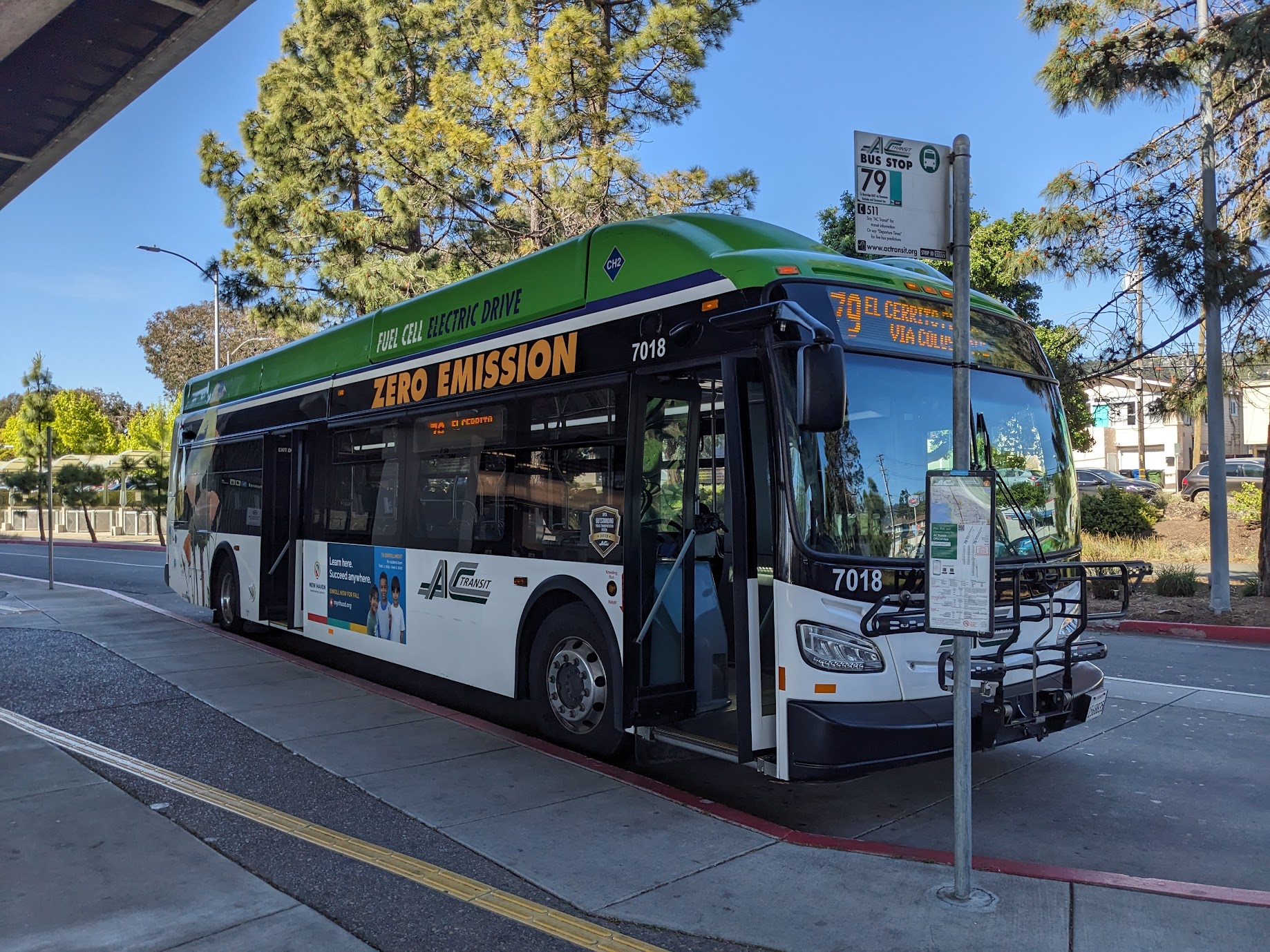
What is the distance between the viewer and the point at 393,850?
487 centimetres

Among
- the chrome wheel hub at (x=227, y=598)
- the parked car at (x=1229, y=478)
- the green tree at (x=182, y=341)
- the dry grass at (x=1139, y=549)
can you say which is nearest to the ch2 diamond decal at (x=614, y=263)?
the chrome wheel hub at (x=227, y=598)

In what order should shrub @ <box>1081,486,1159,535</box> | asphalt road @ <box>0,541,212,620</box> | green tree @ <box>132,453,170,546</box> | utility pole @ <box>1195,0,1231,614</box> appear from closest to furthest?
1. utility pole @ <box>1195,0,1231,614</box>
2. asphalt road @ <box>0,541,212,620</box>
3. shrub @ <box>1081,486,1159,535</box>
4. green tree @ <box>132,453,170,546</box>

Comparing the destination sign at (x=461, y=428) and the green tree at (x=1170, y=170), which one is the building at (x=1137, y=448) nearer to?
the green tree at (x=1170, y=170)

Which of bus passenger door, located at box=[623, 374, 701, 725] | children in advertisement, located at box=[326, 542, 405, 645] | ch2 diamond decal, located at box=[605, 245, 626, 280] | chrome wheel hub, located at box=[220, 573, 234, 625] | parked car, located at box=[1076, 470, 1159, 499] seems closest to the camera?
bus passenger door, located at box=[623, 374, 701, 725]

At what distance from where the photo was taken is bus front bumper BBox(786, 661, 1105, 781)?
4852mm

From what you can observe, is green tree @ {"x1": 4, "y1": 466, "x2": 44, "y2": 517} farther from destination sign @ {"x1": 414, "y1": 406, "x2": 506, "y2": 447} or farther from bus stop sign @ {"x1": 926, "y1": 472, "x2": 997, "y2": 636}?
bus stop sign @ {"x1": 926, "y1": 472, "x2": 997, "y2": 636}

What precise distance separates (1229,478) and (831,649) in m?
35.0

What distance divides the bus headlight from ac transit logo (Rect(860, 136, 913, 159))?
224cm

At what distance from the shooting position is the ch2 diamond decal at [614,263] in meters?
6.51

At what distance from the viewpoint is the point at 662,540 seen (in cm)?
606

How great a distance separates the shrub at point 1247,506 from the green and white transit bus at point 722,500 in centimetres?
1970

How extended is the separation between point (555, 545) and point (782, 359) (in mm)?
2303

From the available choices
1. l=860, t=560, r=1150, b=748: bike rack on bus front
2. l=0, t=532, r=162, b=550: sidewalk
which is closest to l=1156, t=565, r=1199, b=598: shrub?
l=860, t=560, r=1150, b=748: bike rack on bus front

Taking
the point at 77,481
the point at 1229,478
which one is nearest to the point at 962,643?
the point at 1229,478
